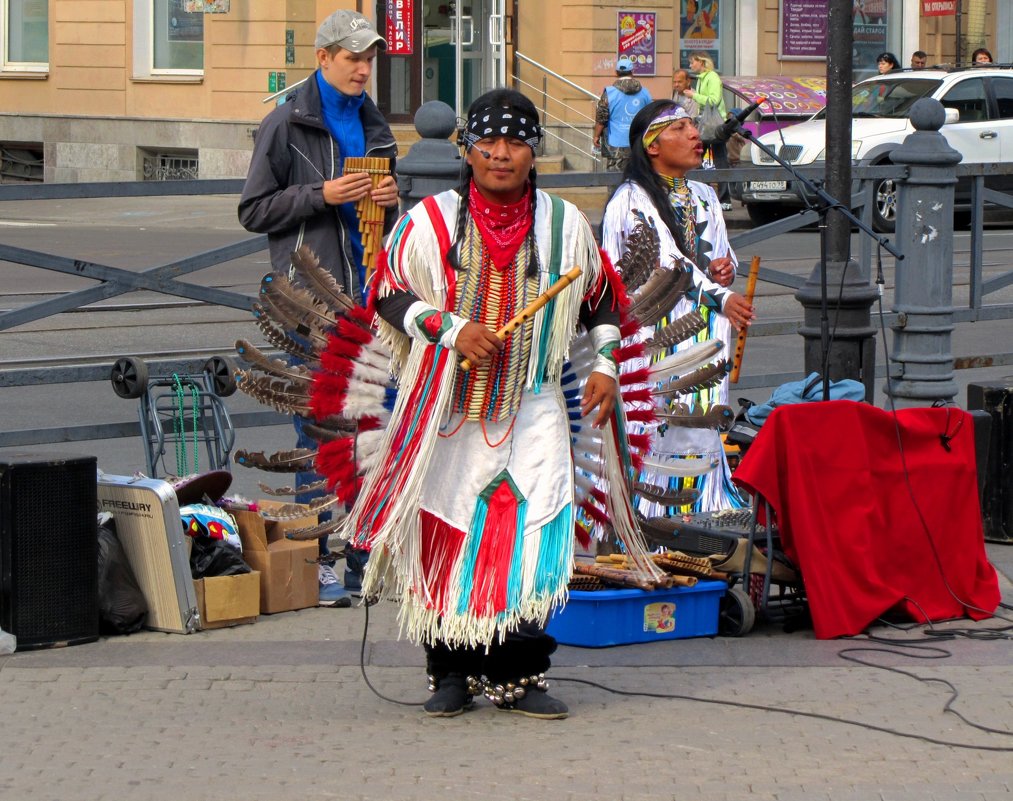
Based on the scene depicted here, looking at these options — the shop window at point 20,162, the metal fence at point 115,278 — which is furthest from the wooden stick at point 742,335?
the shop window at point 20,162

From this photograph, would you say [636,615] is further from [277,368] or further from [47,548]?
[47,548]

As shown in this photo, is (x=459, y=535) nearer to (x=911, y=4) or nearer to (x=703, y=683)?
(x=703, y=683)

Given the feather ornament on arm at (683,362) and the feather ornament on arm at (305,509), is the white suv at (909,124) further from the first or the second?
the feather ornament on arm at (305,509)

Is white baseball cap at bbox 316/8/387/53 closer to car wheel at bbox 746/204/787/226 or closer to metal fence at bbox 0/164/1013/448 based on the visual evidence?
metal fence at bbox 0/164/1013/448

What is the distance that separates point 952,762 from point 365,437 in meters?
1.92

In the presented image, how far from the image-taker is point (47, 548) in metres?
5.91

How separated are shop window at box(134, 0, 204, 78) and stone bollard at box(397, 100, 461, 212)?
73.7ft

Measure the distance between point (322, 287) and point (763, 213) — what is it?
18003mm

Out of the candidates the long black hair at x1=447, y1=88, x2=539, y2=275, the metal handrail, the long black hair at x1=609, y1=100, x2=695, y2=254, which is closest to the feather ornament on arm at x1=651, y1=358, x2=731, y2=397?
the long black hair at x1=447, y1=88, x2=539, y2=275

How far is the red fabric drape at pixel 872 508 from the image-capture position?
616 cm

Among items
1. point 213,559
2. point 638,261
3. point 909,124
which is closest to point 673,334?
point 638,261

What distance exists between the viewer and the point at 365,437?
5.30 metres

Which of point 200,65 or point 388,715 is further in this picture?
point 200,65

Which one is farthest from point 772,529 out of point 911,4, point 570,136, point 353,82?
point 911,4
